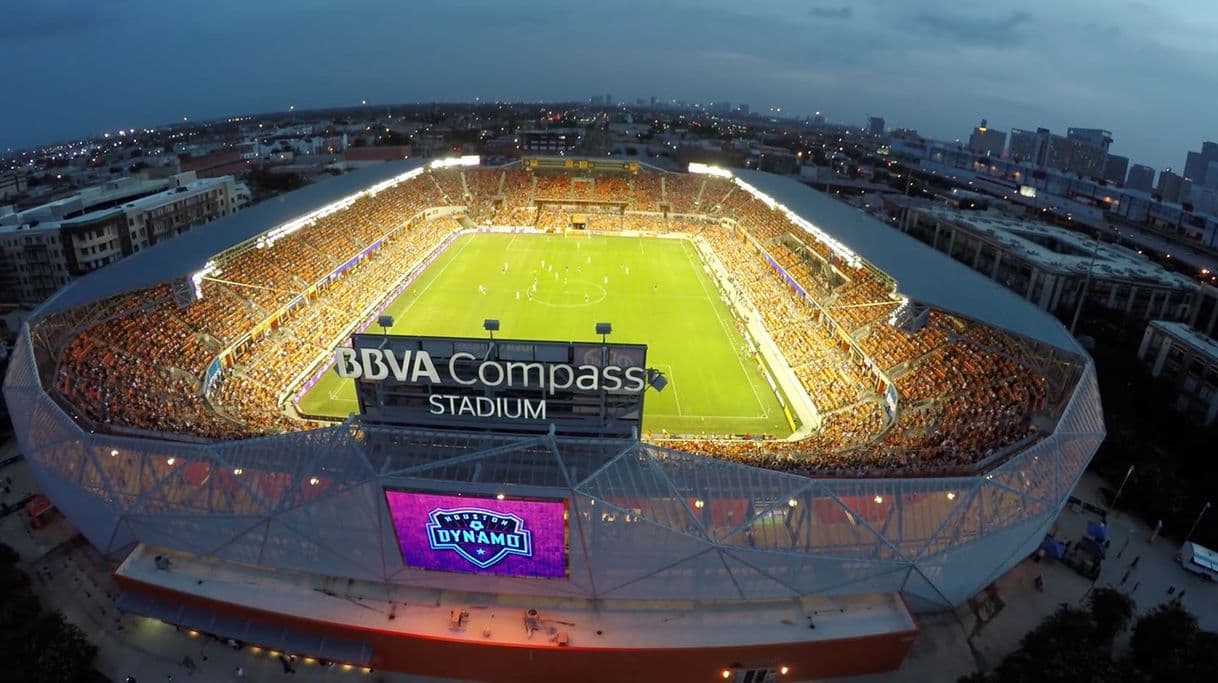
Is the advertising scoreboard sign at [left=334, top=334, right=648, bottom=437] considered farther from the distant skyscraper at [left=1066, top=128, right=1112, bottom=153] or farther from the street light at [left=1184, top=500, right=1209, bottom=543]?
the distant skyscraper at [left=1066, top=128, right=1112, bottom=153]

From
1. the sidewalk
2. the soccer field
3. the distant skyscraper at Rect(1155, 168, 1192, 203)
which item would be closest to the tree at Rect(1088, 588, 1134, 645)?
the sidewalk

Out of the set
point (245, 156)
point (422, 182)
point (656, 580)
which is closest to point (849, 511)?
point (656, 580)

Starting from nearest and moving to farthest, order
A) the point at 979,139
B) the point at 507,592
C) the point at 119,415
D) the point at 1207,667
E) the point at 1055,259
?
the point at 1207,667 < the point at 507,592 < the point at 119,415 < the point at 1055,259 < the point at 979,139

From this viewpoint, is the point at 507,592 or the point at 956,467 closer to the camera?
the point at 507,592

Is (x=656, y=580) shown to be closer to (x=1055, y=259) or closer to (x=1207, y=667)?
(x=1207, y=667)

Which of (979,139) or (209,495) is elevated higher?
(979,139)

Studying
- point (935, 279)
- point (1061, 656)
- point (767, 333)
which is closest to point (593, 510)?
point (1061, 656)
